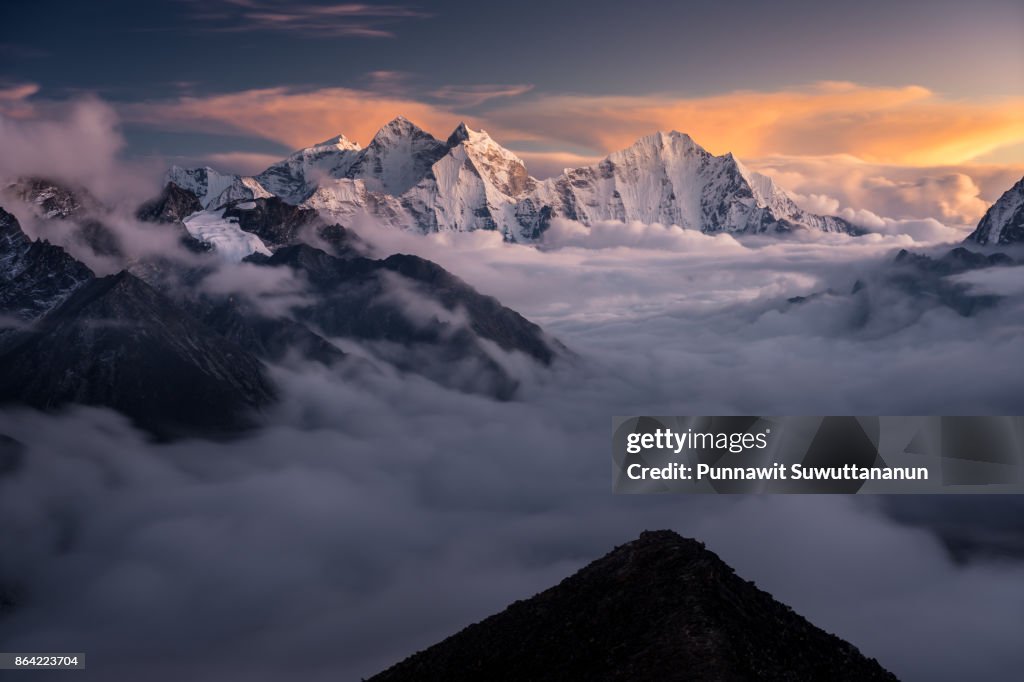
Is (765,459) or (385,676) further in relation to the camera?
(765,459)

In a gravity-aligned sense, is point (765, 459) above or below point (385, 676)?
above

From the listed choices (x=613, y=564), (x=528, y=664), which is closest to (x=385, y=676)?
(x=528, y=664)

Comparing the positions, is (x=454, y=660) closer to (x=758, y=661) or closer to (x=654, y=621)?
(x=654, y=621)
